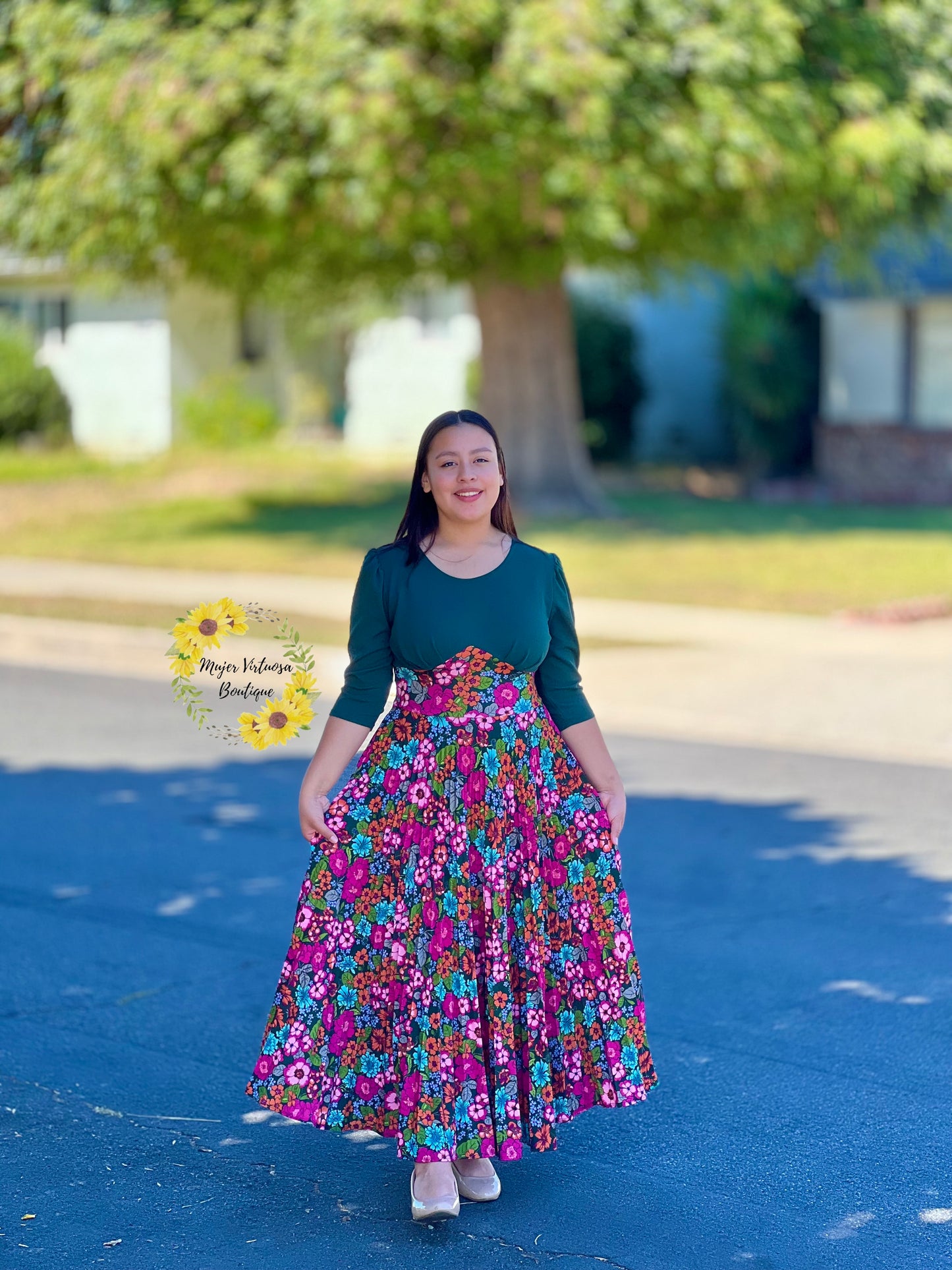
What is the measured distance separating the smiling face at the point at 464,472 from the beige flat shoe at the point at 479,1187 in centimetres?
147

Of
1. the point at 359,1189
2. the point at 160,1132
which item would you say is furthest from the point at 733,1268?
the point at 160,1132

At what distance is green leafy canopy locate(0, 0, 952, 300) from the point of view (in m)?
15.8

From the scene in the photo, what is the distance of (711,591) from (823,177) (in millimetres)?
5024

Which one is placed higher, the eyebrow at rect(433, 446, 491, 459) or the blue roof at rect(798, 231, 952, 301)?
the blue roof at rect(798, 231, 952, 301)

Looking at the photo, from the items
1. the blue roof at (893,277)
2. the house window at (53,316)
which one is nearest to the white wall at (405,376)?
the house window at (53,316)

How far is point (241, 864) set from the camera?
274 inches

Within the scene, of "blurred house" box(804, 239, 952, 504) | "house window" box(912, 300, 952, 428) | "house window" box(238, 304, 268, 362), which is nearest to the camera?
"blurred house" box(804, 239, 952, 504)

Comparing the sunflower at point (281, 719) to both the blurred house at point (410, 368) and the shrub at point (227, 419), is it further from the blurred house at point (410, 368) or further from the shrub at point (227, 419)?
the blurred house at point (410, 368)

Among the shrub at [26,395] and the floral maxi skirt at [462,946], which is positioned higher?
the shrub at [26,395]

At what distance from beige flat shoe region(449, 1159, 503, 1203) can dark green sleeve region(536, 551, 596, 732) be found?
103cm

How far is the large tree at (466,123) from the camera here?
52.0 feet

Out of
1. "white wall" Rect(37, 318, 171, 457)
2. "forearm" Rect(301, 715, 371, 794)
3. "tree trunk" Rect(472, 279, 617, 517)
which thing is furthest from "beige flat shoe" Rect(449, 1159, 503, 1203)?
"white wall" Rect(37, 318, 171, 457)

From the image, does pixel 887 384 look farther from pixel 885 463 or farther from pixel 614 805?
pixel 614 805

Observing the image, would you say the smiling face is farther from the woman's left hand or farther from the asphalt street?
the asphalt street
